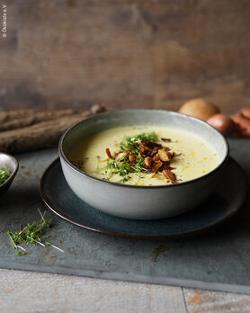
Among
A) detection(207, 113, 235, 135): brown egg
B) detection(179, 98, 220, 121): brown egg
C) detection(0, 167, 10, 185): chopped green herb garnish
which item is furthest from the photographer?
detection(179, 98, 220, 121): brown egg

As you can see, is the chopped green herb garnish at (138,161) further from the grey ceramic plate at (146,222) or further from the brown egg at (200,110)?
the brown egg at (200,110)

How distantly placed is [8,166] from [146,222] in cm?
57

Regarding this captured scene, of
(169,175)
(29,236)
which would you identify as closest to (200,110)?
(169,175)

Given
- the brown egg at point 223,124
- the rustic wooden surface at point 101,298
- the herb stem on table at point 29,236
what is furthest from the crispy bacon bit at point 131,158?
the brown egg at point 223,124

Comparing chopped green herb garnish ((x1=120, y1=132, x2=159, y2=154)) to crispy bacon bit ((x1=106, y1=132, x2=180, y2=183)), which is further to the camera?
chopped green herb garnish ((x1=120, y1=132, x2=159, y2=154))

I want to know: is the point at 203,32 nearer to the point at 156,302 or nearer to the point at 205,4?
the point at 205,4

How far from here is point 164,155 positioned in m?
1.85

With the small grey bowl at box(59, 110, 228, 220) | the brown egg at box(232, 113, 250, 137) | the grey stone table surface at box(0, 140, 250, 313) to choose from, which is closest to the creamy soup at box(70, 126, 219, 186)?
the small grey bowl at box(59, 110, 228, 220)

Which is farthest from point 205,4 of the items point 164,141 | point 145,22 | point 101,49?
point 164,141

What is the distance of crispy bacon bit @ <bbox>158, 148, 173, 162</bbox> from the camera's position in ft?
6.05

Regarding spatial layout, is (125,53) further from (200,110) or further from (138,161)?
(138,161)

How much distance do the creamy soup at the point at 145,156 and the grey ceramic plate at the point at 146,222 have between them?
100mm

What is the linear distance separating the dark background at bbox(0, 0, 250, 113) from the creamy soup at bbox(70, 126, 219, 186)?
147 cm

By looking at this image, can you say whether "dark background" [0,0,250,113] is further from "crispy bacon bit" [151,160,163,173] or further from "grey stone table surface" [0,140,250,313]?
"grey stone table surface" [0,140,250,313]
